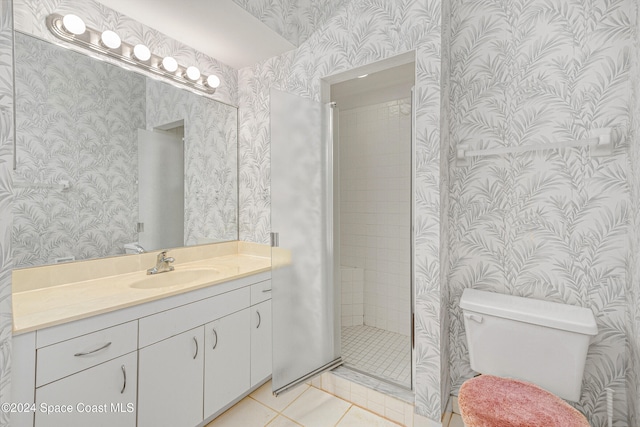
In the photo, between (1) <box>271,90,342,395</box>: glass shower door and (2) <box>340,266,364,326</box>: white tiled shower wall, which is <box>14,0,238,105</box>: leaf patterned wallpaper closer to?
(1) <box>271,90,342,395</box>: glass shower door

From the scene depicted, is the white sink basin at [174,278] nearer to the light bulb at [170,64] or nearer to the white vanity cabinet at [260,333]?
the white vanity cabinet at [260,333]

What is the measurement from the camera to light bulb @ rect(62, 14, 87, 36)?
1467mm

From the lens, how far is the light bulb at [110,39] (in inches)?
62.4

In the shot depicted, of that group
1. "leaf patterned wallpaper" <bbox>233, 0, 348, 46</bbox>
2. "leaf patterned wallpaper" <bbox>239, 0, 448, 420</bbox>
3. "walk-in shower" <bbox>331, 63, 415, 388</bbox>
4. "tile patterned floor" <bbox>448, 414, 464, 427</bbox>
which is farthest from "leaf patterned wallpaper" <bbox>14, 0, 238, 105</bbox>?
"tile patterned floor" <bbox>448, 414, 464, 427</bbox>

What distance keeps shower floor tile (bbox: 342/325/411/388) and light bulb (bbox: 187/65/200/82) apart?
2356 millimetres

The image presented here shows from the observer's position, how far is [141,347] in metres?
1.30

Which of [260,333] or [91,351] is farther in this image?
[260,333]

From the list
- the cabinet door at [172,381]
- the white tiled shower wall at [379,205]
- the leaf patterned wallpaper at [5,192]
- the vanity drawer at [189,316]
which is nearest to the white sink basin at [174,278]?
the vanity drawer at [189,316]

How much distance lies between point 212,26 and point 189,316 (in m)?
1.76

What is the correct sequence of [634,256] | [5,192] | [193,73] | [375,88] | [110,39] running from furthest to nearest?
[375,88]
[193,73]
[110,39]
[634,256]
[5,192]

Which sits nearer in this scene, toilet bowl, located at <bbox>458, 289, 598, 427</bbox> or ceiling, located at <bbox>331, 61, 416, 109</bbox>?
toilet bowl, located at <bbox>458, 289, 598, 427</bbox>

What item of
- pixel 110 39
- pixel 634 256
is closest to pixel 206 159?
pixel 110 39

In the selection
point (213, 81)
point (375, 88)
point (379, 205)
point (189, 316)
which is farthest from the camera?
point (379, 205)

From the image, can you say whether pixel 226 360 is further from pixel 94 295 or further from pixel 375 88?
pixel 375 88
